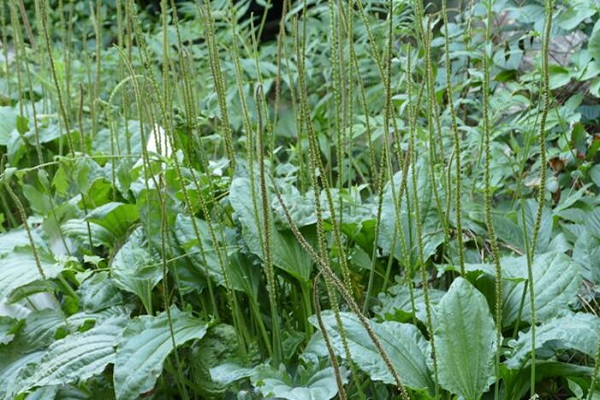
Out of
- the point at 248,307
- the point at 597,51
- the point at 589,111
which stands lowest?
the point at 248,307

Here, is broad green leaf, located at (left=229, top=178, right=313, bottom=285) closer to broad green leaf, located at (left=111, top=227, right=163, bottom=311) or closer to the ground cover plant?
the ground cover plant

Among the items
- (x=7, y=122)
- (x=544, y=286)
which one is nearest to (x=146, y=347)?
(x=544, y=286)

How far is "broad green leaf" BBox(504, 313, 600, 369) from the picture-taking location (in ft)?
3.75

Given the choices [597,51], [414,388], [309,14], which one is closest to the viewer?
[414,388]

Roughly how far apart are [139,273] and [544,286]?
581 millimetres

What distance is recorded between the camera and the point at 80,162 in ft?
5.36

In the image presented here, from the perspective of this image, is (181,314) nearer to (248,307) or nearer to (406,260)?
(248,307)

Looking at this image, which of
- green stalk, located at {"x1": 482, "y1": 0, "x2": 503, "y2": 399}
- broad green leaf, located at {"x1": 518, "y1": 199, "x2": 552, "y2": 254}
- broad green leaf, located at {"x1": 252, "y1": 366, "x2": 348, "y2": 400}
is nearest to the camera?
green stalk, located at {"x1": 482, "y1": 0, "x2": 503, "y2": 399}

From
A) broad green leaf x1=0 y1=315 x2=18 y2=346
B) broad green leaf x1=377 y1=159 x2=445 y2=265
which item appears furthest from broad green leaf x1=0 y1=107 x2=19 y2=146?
broad green leaf x1=377 y1=159 x2=445 y2=265

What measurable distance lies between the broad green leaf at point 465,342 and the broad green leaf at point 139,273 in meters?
0.44

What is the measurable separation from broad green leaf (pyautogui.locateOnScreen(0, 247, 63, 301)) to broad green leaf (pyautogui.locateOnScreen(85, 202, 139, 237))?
0.10 m

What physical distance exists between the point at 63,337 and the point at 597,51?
102 cm

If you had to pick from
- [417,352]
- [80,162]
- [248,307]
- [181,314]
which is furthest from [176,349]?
[80,162]

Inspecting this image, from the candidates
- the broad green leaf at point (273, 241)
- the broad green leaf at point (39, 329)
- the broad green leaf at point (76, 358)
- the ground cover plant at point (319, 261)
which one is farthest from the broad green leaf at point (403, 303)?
the broad green leaf at point (39, 329)
